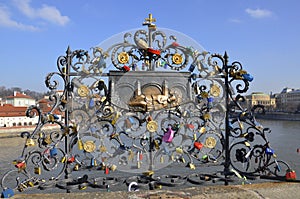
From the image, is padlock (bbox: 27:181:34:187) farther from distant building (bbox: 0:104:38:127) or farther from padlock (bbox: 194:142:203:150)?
distant building (bbox: 0:104:38:127)

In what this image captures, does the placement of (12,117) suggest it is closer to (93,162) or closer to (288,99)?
(93,162)

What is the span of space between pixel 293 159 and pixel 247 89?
51.1 feet

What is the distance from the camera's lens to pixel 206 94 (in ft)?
21.6

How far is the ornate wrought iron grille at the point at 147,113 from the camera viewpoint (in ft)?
20.6

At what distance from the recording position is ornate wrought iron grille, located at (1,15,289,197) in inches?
247

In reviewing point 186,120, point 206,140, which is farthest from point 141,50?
point 206,140

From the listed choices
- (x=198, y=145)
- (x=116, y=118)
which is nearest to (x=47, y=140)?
(x=116, y=118)

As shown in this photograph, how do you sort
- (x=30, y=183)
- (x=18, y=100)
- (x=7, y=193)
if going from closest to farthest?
1. (x=7, y=193)
2. (x=30, y=183)
3. (x=18, y=100)

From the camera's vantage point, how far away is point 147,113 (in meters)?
6.41

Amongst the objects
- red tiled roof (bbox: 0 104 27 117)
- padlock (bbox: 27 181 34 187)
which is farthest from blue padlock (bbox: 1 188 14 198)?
red tiled roof (bbox: 0 104 27 117)

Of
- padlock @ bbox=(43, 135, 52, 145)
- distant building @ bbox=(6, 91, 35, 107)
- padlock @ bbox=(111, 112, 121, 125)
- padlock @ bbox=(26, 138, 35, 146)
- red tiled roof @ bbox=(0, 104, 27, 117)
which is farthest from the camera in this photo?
distant building @ bbox=(6, 91, 35, 107)

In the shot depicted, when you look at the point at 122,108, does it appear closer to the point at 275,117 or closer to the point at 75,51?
the point at 75,51

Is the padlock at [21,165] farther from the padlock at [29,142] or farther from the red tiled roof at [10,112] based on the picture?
the red tiled roof at [10,112]

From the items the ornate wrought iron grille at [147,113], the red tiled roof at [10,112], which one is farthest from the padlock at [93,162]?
the red tiled roof at [10,112]
